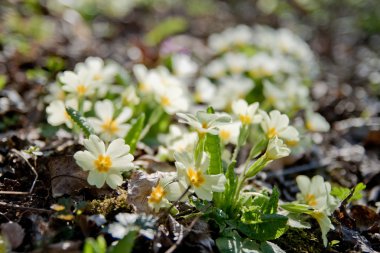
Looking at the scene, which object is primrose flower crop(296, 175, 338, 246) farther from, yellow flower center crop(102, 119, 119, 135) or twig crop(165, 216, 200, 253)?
yellow flower center crop(102, 119, 119, 135)

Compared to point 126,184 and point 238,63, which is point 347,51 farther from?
point 126,184

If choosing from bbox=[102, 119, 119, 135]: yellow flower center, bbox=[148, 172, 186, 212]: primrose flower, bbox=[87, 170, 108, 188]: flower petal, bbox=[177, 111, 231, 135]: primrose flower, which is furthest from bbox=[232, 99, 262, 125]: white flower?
bbox=[87, 170, 108, 188]: flower petal

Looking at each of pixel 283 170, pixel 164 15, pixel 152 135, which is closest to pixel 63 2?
pixel 164 15

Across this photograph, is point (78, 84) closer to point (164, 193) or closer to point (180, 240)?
point (164, 193)

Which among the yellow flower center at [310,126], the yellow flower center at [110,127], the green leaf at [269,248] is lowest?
the yellow flower center at [310,126]

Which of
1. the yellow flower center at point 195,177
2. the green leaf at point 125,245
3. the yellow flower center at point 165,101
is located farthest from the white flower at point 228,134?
the green leaf at point 125,245

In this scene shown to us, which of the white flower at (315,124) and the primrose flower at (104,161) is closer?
the primrose flower at (104,161)

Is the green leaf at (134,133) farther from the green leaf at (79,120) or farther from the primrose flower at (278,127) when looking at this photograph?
the primrose flower at (278,127)
